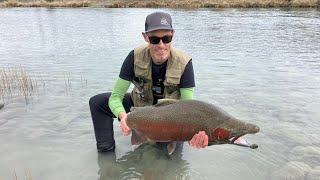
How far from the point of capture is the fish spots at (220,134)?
3783 millimetres

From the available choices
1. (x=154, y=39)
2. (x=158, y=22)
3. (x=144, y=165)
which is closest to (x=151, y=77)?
(x=154, y=39)

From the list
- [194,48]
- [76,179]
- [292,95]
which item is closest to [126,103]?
[76,179]

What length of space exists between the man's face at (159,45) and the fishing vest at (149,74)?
0.14 metres

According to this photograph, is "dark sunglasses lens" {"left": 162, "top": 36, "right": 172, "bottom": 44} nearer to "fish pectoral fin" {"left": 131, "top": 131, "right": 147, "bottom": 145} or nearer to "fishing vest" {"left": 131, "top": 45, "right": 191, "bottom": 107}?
"fishing vest" {"left": 131, "top": 45, "right": 191, "bottom": 107}

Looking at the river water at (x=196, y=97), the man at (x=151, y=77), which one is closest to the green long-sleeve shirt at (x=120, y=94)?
Result: the man at (x=151, y=77)

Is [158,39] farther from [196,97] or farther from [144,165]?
[196,97]

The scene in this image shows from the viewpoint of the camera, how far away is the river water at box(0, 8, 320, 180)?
5.31 m

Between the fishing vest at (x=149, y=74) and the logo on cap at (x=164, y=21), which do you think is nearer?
the logo on cap at (x=164, y=21)

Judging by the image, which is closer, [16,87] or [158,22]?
[158,22]

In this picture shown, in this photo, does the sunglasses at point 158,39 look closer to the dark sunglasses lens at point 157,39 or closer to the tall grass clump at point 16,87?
the dark sunglasses lens at point 157,39

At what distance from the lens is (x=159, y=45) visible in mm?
4402

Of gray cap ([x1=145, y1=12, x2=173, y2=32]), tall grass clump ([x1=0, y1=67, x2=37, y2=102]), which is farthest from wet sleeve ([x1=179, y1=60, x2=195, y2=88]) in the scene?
tall grass clump ([x1=0, y1=67, x2=37, y2=102])

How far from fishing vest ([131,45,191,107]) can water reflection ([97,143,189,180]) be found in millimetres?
1016

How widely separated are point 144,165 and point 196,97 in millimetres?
4004
